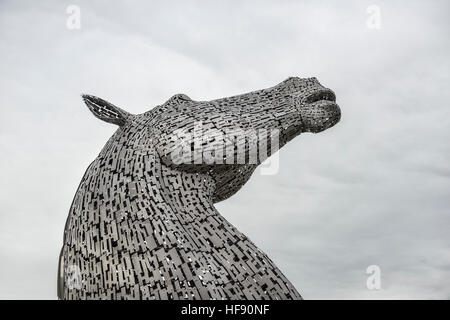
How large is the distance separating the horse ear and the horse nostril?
1.53 m

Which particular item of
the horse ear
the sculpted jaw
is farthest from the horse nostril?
the horse ear

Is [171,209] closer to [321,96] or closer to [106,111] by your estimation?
[106,111]

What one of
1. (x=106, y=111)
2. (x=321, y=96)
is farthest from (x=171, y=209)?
(x=321, y=96)

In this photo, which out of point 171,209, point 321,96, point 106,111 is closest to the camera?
point 171,209

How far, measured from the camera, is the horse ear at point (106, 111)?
4.66 m

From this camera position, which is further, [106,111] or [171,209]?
[106,111]

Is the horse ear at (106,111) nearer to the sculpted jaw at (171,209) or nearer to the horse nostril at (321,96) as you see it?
the sculpted jaw at (171,209)

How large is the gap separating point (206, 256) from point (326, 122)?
1.65 m

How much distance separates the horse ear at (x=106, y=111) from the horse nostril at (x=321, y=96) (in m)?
1.53

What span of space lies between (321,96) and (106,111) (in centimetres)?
182

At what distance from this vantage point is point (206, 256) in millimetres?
3818

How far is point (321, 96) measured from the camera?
488 centimetres

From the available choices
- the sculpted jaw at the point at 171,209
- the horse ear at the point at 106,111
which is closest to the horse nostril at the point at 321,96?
the sculpted jaw at the point at 171,209
